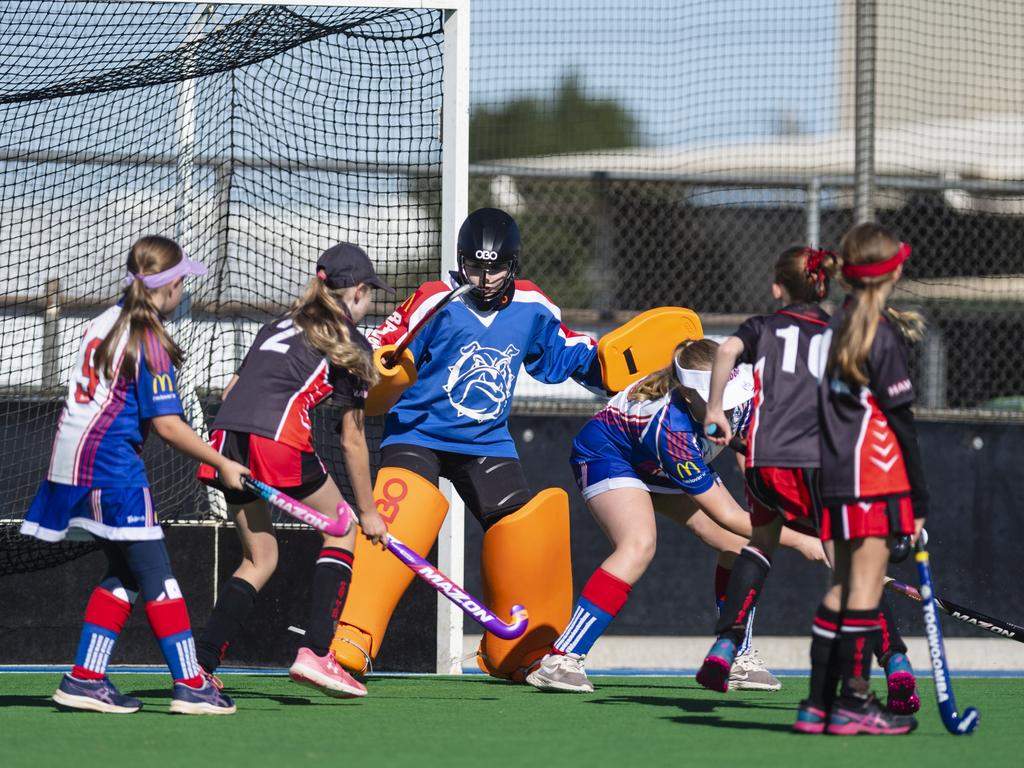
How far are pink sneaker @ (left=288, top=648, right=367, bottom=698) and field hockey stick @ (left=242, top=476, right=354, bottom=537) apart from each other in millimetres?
371

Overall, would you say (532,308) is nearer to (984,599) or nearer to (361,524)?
(361,524)

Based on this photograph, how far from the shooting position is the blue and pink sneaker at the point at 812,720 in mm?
3914

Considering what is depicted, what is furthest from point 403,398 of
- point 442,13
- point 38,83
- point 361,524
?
point 38,83

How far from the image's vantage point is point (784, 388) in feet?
14.4

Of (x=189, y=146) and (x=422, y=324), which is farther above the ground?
(x=189, y=146)

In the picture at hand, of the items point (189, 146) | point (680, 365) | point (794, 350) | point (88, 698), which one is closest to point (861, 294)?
point (794, 350)

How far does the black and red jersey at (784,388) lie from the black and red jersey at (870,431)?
0.47 metres

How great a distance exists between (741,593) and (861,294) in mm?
1123

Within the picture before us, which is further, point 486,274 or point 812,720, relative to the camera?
point 486,274

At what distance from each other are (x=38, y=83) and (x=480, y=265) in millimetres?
2233

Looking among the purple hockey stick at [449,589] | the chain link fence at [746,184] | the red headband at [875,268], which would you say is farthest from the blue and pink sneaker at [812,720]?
the chain link fence at [746,184]

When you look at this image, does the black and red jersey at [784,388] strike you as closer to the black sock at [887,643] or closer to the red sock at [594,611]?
the black sock at [887,643]

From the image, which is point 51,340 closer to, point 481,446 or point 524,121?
point 481,446

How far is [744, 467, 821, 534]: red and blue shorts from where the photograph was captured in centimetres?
436
